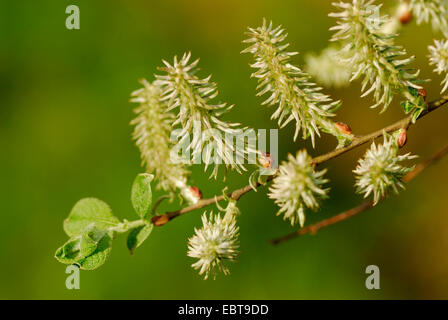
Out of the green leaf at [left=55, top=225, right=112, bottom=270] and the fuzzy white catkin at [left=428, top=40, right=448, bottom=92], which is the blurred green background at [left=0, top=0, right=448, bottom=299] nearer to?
the green leaf at [left=55, top=225, right=112, bottom=270]

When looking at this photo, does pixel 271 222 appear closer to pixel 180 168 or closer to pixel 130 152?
pixel 130 152

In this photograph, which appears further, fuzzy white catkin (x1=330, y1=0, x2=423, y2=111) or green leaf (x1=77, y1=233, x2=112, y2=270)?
green leaf (x1=77, y1=233, x2=112, y2=270)

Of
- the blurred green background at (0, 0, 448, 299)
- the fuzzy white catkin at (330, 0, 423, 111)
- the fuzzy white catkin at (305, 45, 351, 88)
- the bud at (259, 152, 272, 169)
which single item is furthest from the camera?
the blurred green background at (0, 0, 448, 299)

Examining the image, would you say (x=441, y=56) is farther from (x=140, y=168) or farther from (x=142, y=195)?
(x=140, y=168)

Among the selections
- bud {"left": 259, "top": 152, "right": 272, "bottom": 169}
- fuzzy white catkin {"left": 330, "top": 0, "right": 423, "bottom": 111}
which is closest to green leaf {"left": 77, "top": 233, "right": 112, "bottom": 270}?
bud {"left": 259, "top": 152, "right": 272, "bottom": 169}

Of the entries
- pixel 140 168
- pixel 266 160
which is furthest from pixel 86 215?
pixel 140 168

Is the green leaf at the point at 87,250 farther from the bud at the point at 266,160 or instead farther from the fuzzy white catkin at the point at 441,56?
the fuzzy white catkin at the point at 441,56

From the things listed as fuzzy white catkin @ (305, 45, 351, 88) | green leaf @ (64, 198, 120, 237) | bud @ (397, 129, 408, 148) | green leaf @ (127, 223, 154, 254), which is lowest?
green leaf @ (127, 223, 154, 254)

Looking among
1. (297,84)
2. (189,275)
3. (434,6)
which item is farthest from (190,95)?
(189,275)
